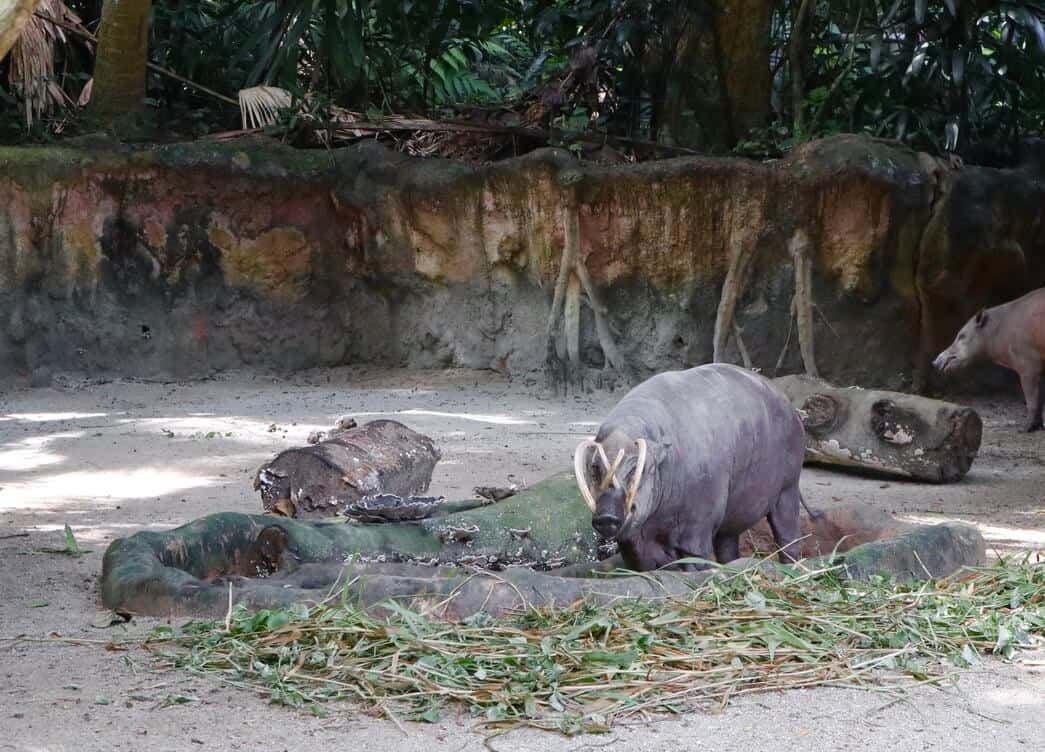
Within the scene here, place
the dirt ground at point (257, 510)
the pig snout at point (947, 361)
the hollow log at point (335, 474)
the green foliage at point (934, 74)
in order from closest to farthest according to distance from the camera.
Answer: the dirt ground at point (257, 510) < the hollow log at point (335, 474) < the pig snout at point (947, 361) < the green foliage at point (934, 74)

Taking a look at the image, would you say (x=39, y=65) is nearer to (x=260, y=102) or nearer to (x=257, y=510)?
(x=260, y=102)

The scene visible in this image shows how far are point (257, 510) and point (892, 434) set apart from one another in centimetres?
365

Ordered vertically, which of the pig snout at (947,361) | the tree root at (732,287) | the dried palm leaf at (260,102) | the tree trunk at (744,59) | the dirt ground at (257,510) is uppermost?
the tree trunk at (744,59)

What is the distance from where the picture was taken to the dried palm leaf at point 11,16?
125 inches

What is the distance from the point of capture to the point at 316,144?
12.0 meters

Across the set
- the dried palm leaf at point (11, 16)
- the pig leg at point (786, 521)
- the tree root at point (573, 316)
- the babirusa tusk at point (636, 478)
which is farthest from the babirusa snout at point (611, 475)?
the tree root at point (573, 316)

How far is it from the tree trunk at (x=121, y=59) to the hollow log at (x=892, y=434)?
21.8 ft

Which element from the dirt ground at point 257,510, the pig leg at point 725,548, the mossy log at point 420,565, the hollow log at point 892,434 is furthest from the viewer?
the hollow log at point 892,434

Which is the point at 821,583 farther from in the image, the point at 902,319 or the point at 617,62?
the point at 617,62

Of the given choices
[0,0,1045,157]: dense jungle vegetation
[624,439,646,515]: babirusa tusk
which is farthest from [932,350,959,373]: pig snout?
[624,439,646,515]: babirusa tusk

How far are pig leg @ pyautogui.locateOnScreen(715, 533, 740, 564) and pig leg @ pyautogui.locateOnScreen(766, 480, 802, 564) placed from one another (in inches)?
6.9

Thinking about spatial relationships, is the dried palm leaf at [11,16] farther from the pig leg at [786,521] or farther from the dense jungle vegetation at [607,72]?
the dense jungle vegetation at [607,72]

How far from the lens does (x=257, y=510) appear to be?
20.7 feet

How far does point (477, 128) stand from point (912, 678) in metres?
8.72
